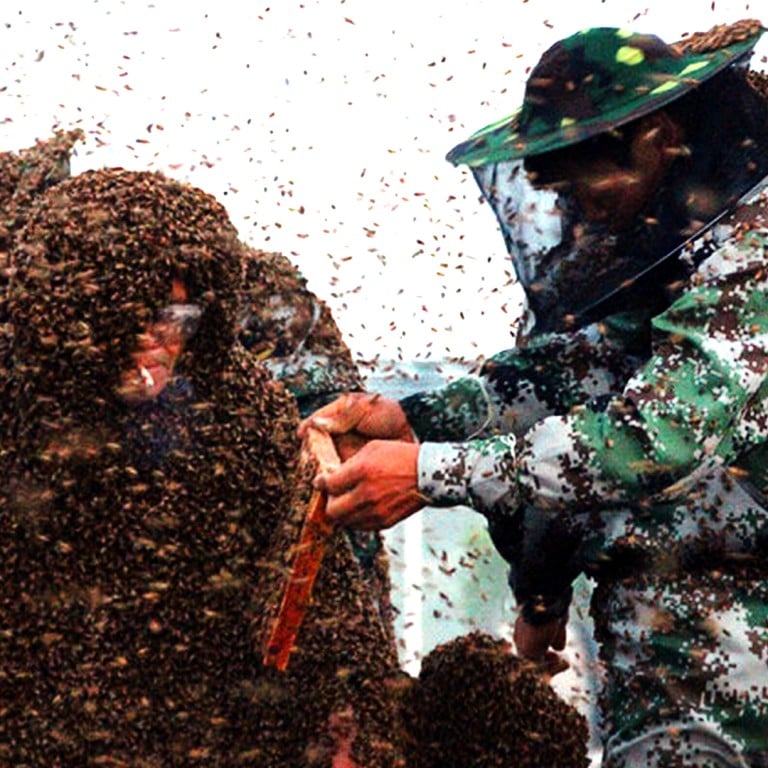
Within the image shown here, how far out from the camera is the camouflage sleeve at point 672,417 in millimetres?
4203

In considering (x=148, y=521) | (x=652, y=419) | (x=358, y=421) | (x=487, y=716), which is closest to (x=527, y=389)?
(x=358, y=421)

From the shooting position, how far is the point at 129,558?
4484 millimetres

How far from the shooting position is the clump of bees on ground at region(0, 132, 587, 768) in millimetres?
4348

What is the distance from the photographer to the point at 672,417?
420cm

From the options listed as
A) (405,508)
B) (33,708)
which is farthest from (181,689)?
(405,508)

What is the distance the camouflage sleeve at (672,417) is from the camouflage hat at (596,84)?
1.54 ft

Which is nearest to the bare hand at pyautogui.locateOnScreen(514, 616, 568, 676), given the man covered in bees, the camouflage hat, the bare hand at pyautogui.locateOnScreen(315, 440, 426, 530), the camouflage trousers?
the man covered in bees

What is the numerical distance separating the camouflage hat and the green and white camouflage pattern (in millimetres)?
393

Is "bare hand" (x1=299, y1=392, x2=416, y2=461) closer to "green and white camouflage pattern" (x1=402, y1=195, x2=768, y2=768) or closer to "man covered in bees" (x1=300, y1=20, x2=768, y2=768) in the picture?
"man covered in bees" (x1=300, y1=20, x2=768, y2=768)

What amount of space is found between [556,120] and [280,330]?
1.05 metres

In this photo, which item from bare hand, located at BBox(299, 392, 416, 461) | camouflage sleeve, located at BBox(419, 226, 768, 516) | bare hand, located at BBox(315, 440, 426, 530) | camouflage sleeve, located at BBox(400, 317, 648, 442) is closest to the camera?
camouflage sleeve, located at BBox(419, 226, 768, 516)

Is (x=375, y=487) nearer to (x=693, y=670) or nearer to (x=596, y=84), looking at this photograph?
(x=693, y=670)

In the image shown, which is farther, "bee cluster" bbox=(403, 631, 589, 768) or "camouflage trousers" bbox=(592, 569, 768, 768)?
"bee cluster" bbox=(403, 631, 589, 768)

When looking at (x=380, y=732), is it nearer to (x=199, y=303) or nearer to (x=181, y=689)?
(x=181, y=689)
